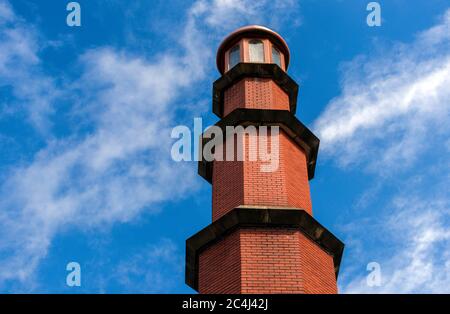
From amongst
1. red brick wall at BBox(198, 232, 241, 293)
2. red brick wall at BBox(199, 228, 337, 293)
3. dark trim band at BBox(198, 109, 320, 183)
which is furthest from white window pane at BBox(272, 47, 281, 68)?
red brick wall at BBox(198, 232, 241, 293)

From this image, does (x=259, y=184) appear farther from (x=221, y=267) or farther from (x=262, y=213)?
(x=221, y=267)

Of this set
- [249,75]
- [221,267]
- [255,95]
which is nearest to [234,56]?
[249,75]

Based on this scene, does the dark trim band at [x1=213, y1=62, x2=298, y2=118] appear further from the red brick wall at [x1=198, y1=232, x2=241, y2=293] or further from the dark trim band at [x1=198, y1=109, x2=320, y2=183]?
the red brick wall at [x1=198, y1=232, x2=241, y2=293]

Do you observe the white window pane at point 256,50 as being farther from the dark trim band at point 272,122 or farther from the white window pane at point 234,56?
the dark trim band at point 272,122

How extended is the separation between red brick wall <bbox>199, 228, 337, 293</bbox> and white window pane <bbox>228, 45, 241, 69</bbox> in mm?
5724

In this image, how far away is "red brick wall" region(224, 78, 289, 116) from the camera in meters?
14.4

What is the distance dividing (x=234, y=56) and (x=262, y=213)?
5.83 meters

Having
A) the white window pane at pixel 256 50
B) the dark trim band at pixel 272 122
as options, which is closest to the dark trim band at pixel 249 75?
the white window pane at pixel 256 50

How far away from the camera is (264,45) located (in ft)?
52.7

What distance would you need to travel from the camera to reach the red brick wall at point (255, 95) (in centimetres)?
1438

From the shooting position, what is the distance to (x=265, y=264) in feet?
35.9

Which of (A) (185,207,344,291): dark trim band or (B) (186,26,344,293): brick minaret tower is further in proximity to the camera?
(A) (185,207,344,291): dark trim band
